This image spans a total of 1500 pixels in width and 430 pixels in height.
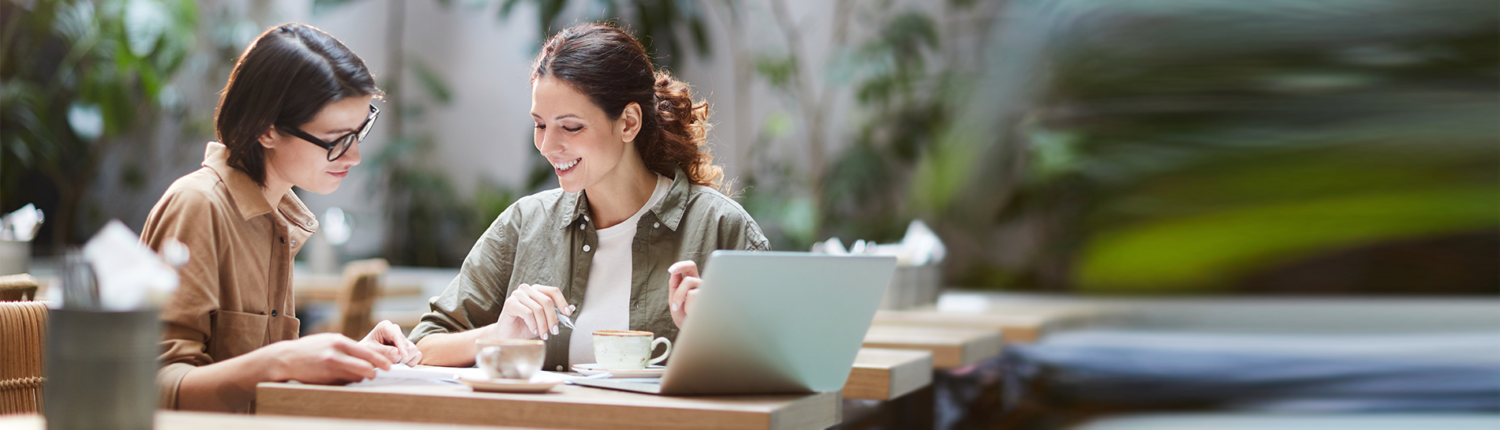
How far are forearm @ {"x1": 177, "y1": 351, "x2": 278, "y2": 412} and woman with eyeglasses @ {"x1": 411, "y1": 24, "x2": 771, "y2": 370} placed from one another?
0.32 metres

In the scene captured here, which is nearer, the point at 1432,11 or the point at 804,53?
the point at 1432,11

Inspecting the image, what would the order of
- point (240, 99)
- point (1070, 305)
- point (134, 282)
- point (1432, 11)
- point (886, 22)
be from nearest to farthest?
point (1432, 11) < point (134, 282) < point (240, 99) < point (1070, 305) < point (886, 22)

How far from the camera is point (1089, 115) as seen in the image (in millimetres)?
729

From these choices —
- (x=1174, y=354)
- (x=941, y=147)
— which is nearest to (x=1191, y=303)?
(x=1174, y=354)

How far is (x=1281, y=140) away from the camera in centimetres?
68

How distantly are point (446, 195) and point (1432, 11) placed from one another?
478 cm

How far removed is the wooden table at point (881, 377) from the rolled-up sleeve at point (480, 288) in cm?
47

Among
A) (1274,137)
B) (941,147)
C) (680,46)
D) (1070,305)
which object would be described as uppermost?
(680,46)

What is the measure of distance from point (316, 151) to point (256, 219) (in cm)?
10

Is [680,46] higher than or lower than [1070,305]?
higher

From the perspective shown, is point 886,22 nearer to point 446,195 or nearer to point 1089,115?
point 446,195

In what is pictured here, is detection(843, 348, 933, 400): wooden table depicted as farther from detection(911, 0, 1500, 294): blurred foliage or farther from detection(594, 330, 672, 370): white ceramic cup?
detection(911, 0, 1500, 294): blurred foliage

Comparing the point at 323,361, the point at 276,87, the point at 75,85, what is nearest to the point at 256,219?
the point at 276,87

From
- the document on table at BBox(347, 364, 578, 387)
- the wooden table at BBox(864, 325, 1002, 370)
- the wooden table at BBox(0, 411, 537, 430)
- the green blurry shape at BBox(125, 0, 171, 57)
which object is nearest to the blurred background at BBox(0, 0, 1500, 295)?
the green blurry shape at BBox(125, 0, 171, 57)
